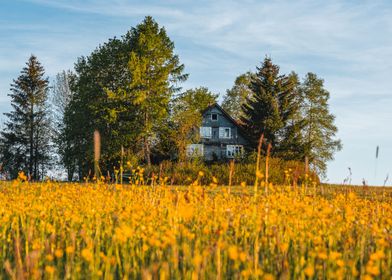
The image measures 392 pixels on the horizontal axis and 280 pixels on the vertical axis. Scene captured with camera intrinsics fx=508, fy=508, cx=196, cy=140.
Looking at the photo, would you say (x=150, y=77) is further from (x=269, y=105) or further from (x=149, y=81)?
(x=269, y=105)

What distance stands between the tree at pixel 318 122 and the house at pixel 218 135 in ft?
23.6

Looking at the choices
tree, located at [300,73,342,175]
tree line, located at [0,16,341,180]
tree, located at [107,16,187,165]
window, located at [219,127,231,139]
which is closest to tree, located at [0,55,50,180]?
tree line, located at [0,16,341,180]

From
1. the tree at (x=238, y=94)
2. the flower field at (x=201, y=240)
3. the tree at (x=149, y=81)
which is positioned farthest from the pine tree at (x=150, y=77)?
the flower field at (x=201, y=240)

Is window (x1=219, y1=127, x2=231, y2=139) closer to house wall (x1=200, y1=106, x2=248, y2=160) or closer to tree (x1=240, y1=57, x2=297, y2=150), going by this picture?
house wall (x1=200, y1=106, x2=248, y2=160)

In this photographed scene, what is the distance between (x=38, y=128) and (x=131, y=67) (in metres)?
14.5

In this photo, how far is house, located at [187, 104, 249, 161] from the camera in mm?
52281

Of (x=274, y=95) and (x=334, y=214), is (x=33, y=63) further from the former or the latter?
(x=334, y=214)

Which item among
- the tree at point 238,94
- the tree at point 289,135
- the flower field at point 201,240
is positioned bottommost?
the flower field at point 201,240

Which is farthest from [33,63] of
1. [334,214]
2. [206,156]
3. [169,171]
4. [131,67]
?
[334,214]

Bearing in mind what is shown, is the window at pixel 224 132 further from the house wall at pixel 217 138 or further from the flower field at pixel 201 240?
the flower field at pixel 201 240

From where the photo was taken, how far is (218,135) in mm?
52875

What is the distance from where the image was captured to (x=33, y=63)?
51125 mm

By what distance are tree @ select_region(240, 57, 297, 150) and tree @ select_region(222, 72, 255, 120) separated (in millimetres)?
10822

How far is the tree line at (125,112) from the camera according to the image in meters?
40.7
